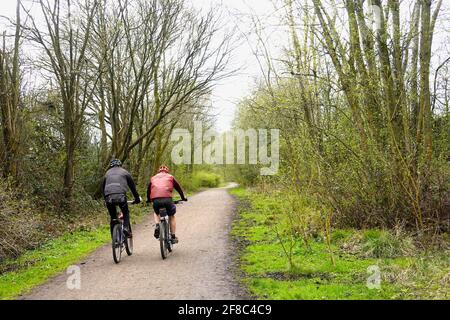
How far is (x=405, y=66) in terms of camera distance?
1206 cm

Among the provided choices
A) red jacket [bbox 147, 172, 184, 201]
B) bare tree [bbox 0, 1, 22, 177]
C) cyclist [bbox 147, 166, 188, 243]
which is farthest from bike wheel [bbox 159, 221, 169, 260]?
bare tree [bbox 0, 1, 22, 177]

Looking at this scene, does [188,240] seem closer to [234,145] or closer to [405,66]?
[405,66]

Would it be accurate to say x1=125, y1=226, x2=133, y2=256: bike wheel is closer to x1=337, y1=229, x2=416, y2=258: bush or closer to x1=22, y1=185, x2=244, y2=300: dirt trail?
x1=22, y1=185, x2=244, y2=300: dirt trail

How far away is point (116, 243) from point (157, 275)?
1.54m

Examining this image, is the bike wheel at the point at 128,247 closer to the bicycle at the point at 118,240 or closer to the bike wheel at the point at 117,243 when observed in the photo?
the bicycle at the point at 118,240

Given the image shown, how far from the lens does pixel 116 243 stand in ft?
30.8

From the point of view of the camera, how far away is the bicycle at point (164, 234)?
9.70 m

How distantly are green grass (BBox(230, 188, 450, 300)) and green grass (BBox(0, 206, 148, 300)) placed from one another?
146 inches

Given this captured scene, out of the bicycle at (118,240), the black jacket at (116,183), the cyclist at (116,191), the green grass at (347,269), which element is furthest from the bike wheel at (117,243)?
the green grass at (347,269)

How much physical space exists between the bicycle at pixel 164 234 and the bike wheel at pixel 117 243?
0.83 metres

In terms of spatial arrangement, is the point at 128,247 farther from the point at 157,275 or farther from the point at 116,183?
the point at 157,275

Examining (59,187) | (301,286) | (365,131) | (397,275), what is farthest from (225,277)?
(59,187)

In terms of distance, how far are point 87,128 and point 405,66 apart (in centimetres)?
1494
